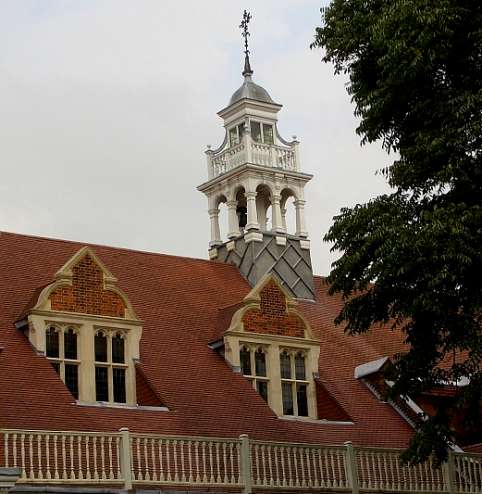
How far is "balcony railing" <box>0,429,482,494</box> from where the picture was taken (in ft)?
77.6

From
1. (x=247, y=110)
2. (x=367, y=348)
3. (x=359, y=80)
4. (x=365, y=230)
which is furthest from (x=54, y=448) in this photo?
(x=247, y=110)

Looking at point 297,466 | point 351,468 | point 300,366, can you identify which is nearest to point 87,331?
point 297,466

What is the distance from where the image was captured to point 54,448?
932 inches

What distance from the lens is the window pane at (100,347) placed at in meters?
28.3

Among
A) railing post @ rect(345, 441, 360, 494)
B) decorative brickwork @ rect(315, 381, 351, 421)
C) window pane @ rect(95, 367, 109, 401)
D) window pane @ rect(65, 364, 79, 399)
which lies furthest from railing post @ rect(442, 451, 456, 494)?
window pane @ rect(65, 364, 79, 399)

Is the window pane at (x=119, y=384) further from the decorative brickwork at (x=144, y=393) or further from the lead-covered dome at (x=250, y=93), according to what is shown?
the lead-covered dome at (x=250, y=93)

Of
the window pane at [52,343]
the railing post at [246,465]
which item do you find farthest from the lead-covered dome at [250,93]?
the railing post at [246,465]

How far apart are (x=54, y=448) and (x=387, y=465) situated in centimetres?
790

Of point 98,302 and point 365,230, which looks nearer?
point 365,230

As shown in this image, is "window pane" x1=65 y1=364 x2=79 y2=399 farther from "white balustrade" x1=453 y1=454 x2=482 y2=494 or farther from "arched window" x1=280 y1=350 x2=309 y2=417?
"white balustrade" x1=453 y1=454 x2=482 y2=494

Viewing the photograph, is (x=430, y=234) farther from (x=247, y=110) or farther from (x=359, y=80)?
(x=247, y=110)

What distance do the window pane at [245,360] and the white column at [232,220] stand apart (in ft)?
22.8

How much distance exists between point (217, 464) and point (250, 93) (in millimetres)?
14964

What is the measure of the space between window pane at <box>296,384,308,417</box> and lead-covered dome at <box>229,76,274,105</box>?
389 inches
